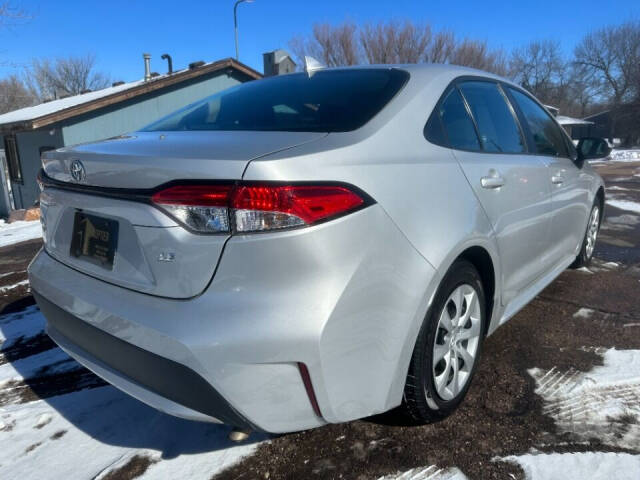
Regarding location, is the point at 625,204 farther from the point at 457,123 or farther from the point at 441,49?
the point at 441,49

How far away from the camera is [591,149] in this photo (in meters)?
3.87

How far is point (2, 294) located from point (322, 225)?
4.14 metres

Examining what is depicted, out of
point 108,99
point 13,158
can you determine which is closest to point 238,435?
point 108,99

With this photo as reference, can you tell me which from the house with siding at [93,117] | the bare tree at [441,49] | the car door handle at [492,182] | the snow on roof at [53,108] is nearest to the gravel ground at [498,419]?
the car door handle at [492,182]

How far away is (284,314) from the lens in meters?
1.49

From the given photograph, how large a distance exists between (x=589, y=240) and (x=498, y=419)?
297 cm

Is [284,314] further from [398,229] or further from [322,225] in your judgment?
[398,229]

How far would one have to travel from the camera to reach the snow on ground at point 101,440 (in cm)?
198

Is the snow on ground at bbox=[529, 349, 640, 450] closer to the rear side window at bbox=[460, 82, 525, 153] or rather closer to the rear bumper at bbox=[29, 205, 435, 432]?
the rear bumper at bbox=[29, 205, 435, 432]

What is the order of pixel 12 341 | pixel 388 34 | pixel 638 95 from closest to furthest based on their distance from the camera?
pixel 12 341 < pixel 388 34 < pixel 638 95

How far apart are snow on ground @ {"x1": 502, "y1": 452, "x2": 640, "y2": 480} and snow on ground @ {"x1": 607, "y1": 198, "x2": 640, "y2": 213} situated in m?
7.20

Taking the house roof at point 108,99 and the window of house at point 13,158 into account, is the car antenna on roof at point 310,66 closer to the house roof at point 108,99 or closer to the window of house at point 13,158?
the house roof at point 108,99

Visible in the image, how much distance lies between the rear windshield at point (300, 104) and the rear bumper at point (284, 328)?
55 centimetres

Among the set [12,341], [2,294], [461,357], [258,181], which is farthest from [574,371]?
[2,294]
